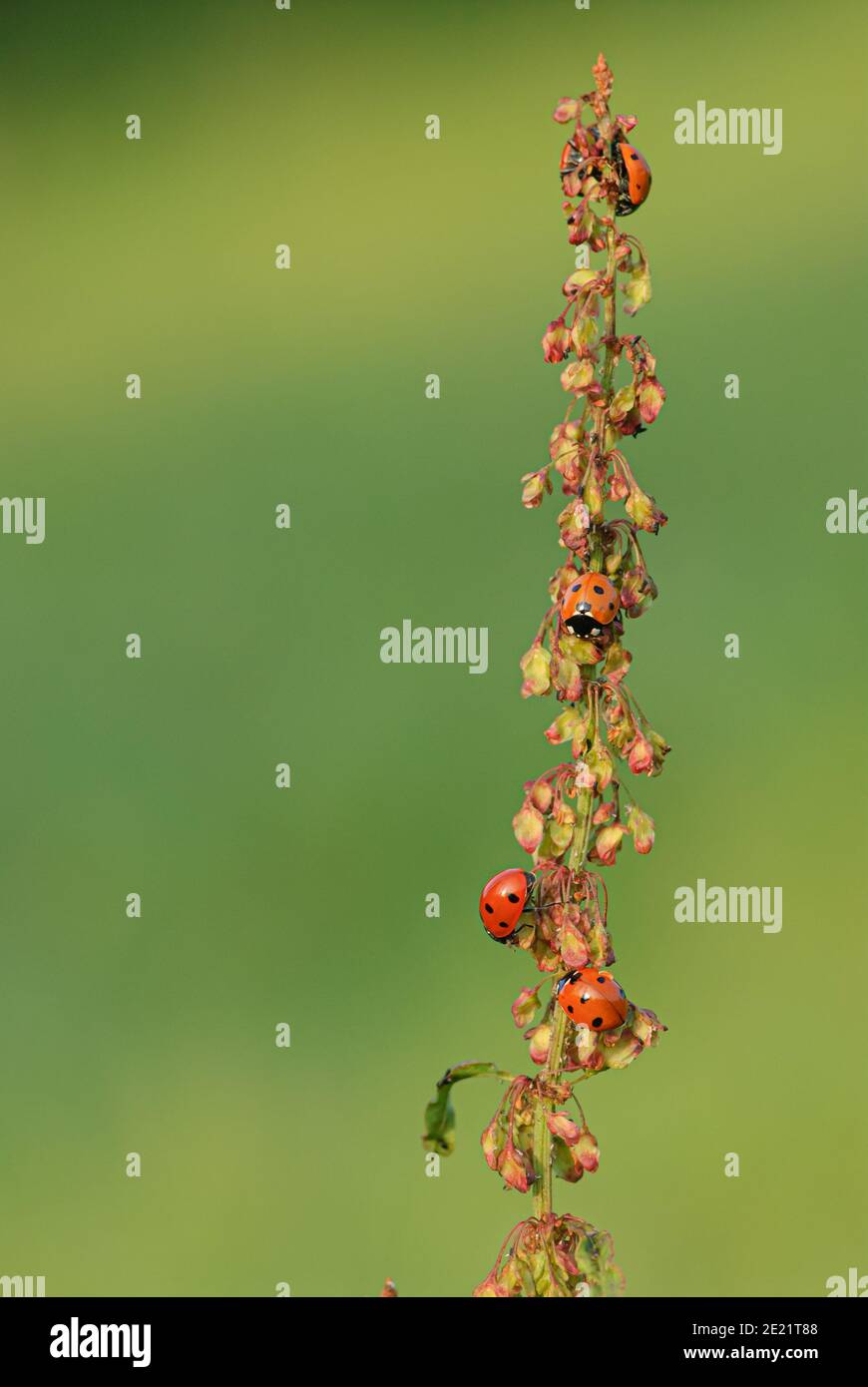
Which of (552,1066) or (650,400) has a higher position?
(650,400)

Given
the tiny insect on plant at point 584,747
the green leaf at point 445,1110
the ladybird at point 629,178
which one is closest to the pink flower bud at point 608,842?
the tiny insect on plant at point 584,747

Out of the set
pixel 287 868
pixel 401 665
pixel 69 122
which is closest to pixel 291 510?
pixel 401 665

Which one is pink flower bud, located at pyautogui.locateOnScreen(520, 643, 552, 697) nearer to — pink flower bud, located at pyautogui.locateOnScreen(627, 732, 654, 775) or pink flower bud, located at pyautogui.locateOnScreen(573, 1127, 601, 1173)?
pink flower bud, located at pyautogui.locateOnScreen(627, 732, 654, 775)

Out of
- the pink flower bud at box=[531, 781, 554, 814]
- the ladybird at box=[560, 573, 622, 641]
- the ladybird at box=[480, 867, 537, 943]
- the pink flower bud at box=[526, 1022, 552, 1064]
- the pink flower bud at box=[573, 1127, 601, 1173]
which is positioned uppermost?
the ladybird at box=[560, 573, 622, 641]

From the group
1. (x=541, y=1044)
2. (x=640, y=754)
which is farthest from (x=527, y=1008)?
(x=640, y=754)

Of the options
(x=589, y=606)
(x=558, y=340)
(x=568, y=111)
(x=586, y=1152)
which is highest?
(x=568, y=111)

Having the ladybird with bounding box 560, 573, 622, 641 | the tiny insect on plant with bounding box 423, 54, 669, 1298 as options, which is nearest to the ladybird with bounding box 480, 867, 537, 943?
the tiny insect on plant with bounding box 423, 54, 669, 1298

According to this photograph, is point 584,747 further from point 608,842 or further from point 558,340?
point 558,340

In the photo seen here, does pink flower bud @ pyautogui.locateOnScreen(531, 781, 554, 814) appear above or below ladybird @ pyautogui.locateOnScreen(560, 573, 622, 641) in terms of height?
below
